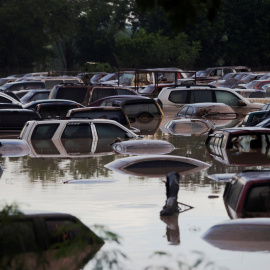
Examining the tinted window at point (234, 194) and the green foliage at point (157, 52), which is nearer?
the tinted window at point (234, 194)

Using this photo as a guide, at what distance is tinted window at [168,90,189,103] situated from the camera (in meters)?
45.6

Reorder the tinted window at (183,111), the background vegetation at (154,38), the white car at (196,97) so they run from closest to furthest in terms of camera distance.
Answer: the tinted window at (183,111)
the white car at (196,97)
the background vegetation at (154,38)

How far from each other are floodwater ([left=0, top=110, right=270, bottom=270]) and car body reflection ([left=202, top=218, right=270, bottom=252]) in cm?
11

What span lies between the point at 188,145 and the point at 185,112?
7212 millimetres

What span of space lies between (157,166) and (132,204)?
657cm

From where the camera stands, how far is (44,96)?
49375 mm

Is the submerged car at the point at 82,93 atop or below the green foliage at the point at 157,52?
below

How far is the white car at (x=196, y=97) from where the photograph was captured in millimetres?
45438

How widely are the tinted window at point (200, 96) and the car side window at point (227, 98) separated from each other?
40 centimetres

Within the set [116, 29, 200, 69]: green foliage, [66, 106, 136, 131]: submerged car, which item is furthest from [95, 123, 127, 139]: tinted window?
[116, 29, 200, 69]: green foliage

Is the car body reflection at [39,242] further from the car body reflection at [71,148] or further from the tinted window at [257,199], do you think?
the car body reflection at [71,148]

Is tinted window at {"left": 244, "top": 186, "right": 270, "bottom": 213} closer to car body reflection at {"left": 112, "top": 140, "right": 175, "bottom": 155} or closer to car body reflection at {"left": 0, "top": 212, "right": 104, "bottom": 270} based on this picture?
car body reflection at {"left": 0, "top": 212, "right": 104, "bottom": 270}

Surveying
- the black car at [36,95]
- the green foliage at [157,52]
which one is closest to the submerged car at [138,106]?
the black car at [36,95]

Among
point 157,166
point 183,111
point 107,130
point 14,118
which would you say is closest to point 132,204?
point 157,166
